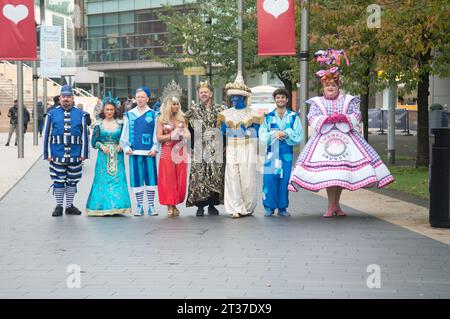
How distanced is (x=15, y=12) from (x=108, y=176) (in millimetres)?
11254

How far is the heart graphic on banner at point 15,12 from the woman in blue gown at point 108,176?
35.0 ft

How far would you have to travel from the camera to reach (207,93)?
45.4ft

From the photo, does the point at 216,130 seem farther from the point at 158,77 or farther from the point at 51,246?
the point at 158,77

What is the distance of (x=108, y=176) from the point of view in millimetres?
13977

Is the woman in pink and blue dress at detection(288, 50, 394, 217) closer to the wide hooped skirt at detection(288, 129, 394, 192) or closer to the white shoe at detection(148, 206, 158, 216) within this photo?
the wide hooped skirt at detection(288, 129, 394, 192)

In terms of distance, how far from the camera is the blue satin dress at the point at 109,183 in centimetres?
1392

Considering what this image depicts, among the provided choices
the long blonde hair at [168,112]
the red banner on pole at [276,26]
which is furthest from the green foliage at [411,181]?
the long blonde hair at [168,112]

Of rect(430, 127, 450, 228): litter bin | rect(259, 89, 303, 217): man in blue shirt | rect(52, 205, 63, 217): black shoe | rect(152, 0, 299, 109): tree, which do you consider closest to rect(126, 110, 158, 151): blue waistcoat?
rect(52, 205, 63, 217): black shoe

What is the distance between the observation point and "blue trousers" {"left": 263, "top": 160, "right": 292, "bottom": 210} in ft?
45.0

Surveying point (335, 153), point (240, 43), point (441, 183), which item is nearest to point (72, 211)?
point (335, 153)

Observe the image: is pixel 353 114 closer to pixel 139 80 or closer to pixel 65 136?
pixel 65 136

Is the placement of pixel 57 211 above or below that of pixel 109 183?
below

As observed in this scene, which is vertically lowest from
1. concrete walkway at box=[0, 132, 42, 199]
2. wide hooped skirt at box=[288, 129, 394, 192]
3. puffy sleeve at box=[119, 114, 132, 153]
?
concrete walkway at box=[0, 132, 42, 199]

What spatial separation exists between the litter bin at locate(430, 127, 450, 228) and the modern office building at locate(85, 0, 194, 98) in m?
56.9
